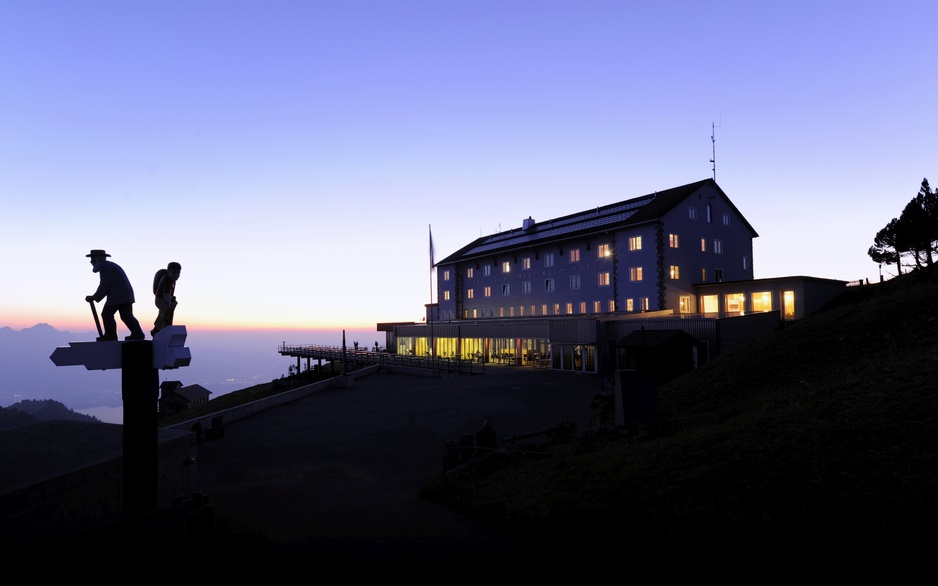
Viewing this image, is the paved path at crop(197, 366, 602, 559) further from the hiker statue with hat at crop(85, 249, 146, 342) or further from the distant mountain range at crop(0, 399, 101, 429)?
the distant mountain range at crop(0, 399, 101, 429)

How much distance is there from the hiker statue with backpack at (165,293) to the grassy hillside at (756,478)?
6.72 meters

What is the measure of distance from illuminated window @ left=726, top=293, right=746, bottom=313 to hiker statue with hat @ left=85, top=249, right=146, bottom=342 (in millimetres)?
40098

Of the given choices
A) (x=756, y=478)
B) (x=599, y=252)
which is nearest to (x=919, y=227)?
(x=599, y=252)

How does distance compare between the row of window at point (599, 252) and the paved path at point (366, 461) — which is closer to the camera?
the paved path at point (366, 461)

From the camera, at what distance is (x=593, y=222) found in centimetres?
4966

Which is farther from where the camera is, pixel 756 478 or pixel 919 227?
pixel 919 227

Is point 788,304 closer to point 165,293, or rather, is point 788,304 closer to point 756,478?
point 756,478

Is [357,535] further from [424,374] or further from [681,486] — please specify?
[424,374]

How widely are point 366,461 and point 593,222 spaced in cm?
3892

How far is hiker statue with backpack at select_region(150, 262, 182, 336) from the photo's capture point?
955 centimetres

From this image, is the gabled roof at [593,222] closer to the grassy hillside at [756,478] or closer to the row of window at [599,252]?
the row of window at [599,252]

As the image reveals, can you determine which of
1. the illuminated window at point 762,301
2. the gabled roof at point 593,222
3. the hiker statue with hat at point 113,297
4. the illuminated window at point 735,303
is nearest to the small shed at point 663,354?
the illuminated window at point 762,301

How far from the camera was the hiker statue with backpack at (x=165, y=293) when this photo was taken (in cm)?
955

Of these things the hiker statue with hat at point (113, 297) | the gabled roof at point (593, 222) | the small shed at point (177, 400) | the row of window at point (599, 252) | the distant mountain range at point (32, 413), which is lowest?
the distant mountain range at point (32, 413)
